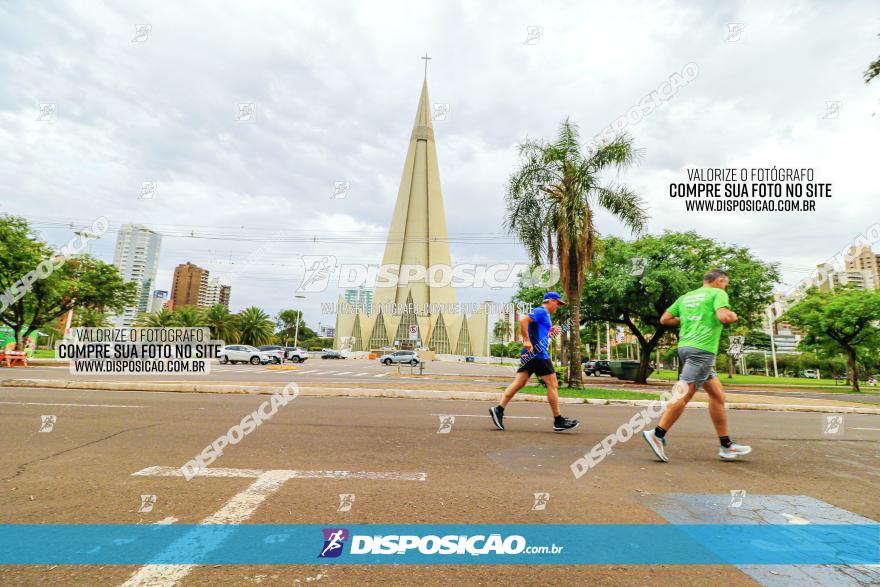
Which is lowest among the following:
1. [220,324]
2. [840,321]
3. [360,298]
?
[220,324]

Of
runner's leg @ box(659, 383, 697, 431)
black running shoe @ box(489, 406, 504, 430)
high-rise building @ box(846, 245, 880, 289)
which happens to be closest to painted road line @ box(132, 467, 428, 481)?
black running shoe @ box(489, 406, 504, 430)

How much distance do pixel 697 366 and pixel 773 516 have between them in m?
2.01

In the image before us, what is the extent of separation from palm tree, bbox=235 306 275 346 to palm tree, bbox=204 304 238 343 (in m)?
0.95

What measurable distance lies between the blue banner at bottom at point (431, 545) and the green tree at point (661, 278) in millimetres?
19309

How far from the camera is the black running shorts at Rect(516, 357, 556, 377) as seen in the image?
5.80 metres

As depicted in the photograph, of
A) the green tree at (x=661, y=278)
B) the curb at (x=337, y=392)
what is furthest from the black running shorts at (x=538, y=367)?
the green tree at (x=661, y=278)

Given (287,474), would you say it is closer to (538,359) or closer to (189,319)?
(538,359)

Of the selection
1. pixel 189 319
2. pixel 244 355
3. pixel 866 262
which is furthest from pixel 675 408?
pixel 866 262

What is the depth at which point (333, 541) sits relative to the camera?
2.35 metres

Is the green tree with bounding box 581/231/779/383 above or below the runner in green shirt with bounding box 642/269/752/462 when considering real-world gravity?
above

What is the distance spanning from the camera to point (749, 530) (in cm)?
268

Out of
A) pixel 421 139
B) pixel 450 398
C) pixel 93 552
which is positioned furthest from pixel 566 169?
pixel 421 139

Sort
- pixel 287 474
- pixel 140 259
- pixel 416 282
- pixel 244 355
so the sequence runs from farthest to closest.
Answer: pixel 416 282
pixel 140 259
pixel 244 355
pixel 287 474

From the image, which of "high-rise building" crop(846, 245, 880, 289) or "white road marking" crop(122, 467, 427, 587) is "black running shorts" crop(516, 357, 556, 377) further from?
"high-rise building" crop(846, 245, 880, 289)
